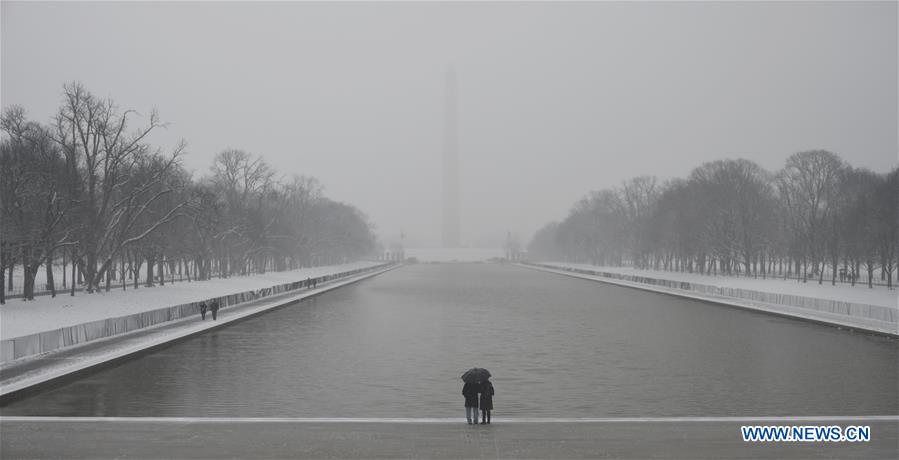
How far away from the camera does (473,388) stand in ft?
44.3

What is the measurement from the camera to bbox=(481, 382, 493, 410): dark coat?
1348 cm

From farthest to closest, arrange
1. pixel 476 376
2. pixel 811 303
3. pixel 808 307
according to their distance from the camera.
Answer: pixel 808 307 → pixel 811 303 → pixel 476 376

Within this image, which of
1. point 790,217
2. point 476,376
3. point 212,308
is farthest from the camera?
point 790,217

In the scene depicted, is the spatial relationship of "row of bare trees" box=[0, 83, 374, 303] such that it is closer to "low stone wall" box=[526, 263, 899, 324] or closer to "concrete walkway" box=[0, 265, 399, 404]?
"concrete walkway" box=[0, 265, 399, 404]

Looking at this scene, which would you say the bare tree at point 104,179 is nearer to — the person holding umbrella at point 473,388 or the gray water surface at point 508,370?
the gray water surface at point 508,370

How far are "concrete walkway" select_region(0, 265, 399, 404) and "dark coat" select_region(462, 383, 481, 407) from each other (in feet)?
31.9

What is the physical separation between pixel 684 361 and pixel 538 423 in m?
10.6

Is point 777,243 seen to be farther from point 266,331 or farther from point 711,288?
point 266,331

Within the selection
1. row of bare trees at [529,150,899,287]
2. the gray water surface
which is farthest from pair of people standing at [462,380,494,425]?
row of bare trees at [529,150,899,287]

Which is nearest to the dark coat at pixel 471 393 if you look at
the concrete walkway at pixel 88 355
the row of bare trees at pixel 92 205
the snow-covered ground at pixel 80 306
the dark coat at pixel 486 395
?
the dark coat at pixel 486 395

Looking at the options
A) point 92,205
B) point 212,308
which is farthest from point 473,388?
point 92,205

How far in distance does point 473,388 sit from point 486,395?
0.27 meters

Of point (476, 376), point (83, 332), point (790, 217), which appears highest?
point (790, 217)

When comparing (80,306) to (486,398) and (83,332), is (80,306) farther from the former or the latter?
(486,398)
